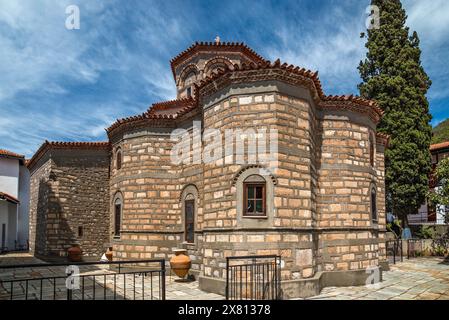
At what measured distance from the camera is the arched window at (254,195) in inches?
326

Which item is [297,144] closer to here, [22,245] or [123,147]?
[123,147]

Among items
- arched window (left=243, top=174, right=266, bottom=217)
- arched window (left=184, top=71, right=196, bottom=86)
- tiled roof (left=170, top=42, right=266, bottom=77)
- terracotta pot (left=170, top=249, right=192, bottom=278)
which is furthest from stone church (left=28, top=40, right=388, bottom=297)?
tiled roof (left=170, top=42, right=266, bottom=77)

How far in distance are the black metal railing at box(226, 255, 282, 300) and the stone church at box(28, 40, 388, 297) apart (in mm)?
229

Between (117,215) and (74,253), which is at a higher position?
(117,215)

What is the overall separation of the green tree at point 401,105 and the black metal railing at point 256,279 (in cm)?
1386

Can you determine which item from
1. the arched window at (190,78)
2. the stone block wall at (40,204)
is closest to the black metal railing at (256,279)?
the stone block wall at (40,204)

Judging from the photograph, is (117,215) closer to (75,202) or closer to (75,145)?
(75,202)

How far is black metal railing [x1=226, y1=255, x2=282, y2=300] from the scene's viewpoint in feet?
25.2

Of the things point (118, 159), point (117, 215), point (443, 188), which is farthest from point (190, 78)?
point (443, 188)

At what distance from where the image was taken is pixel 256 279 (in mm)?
7730

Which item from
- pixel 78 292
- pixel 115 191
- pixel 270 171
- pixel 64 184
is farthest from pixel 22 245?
pixel 270 171

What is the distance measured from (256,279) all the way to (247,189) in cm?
203

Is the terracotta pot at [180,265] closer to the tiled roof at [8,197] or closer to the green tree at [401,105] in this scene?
the green tree at [401,105]
